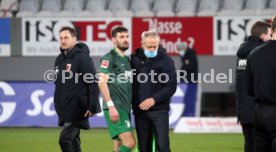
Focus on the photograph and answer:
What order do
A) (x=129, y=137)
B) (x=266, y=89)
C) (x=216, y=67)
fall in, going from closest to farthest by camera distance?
1. (x=266, y=89)
2. (x=129, y=137)
3. (x=216, y=67)

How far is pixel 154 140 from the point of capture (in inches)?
405

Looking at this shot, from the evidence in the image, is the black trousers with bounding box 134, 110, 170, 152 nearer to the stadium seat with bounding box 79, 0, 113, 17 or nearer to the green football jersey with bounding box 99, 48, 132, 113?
the green football jersey with bounding box 99, 48, 132, 113

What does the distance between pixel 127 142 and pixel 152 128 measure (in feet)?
1.47

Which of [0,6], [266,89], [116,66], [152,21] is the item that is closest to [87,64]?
[116,66]

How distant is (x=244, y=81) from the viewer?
1068 centimetres

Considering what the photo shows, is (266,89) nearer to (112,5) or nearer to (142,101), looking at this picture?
(142,101)

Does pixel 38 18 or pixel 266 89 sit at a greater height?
pixel 38 18

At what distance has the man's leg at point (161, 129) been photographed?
10.0m

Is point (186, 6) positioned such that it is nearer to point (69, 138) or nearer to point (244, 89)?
point (244, 89)

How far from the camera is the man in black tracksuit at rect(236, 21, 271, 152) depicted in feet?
34.7

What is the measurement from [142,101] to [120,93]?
32cm

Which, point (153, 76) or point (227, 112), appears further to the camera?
point (227, 112)

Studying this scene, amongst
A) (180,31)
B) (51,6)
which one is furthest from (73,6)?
(180,31)

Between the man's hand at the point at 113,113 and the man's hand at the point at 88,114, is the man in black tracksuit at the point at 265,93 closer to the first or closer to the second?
the man's hand at the point at 113,113
